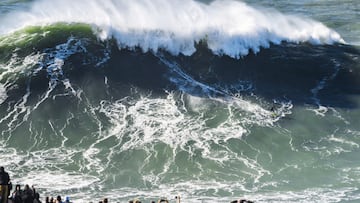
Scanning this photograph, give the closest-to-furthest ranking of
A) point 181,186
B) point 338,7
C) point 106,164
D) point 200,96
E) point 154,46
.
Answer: point 181,186, point 106,164, point 200,96, point 154,46, point 338,7

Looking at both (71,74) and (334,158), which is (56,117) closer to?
(71,74)

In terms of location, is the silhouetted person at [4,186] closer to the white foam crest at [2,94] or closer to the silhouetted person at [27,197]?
the silhouetted person at [27,197]

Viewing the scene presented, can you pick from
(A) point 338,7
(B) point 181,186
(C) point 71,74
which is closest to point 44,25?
(C) point 71,74

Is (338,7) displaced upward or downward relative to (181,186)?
upward

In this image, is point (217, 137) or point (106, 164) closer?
point (106, 164)

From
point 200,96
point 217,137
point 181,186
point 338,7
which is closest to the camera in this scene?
point 181,186

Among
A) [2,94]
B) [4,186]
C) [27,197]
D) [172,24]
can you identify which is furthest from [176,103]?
[27,197]

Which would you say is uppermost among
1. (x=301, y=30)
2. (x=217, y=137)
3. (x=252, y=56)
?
(x=301, y=30)

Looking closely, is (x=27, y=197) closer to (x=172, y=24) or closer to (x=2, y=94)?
(x=2, y=94)
